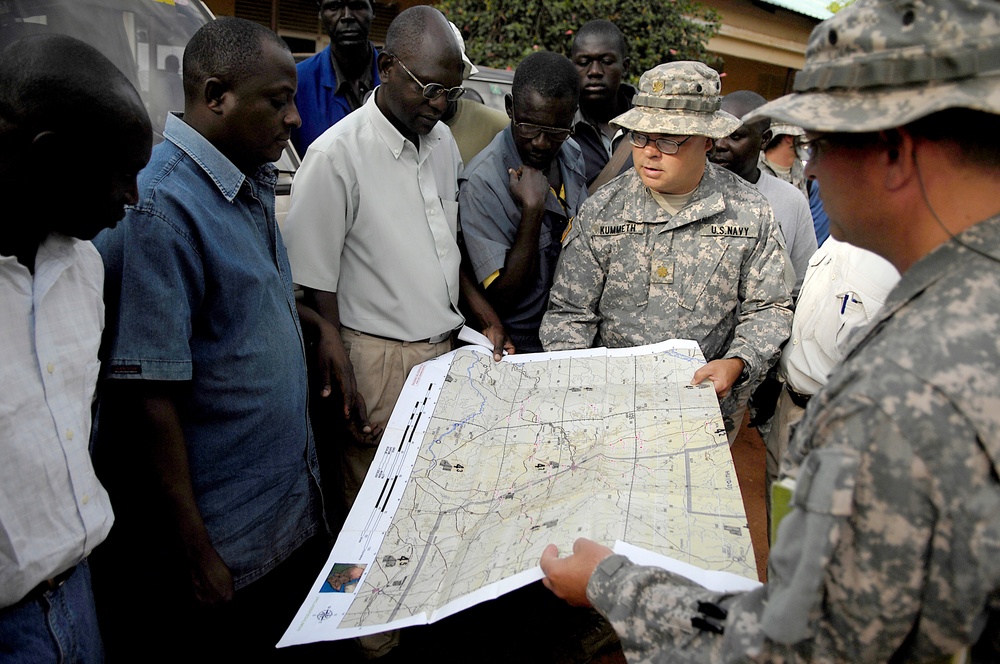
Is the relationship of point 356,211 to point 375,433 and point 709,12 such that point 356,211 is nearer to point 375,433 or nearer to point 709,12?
point 375,433

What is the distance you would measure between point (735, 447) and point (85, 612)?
14.6ft

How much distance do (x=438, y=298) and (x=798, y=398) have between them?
1.38 meters

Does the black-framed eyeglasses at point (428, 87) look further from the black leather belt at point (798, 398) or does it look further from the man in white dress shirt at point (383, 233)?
the black leather belt at point (798, 398)

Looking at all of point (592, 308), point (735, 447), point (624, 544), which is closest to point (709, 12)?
point (735, 447)

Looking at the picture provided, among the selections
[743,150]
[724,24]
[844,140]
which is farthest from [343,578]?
[724,24]

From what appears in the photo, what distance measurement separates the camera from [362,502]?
189 cm

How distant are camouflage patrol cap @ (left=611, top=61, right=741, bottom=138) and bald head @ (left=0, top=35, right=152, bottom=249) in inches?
62.3

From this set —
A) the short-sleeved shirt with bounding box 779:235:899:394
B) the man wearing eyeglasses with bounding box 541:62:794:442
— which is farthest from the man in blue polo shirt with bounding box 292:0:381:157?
the short-sleeved shirt with bounding box 779:235:899:394

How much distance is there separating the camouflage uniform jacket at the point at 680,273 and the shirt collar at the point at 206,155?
1250 mm

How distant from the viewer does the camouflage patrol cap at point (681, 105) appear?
239 centimetres

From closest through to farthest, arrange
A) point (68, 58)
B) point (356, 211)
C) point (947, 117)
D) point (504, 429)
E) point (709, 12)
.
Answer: point (947, 117) < point (68, 58) < point (504, 429) < point (356, 211) < point (709, 12)

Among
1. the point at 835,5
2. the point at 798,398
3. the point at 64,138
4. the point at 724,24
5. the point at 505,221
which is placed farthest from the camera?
the point at 835,5

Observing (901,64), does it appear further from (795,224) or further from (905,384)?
(795,224)

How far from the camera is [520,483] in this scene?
75.0 inches
